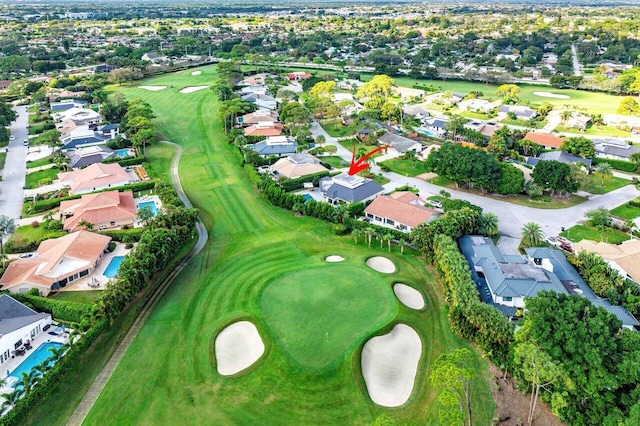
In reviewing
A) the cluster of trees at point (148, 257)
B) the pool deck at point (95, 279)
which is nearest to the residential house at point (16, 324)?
the cluster of trees at point (148, 257)

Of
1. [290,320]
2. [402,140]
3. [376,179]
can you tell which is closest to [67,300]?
[290,320]

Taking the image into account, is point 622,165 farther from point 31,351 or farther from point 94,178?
point 31,351

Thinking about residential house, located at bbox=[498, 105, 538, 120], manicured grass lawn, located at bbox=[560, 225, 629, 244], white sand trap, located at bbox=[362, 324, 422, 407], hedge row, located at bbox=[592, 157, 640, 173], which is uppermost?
white sand trap, located at bbox=[362, 324, 422, 407]

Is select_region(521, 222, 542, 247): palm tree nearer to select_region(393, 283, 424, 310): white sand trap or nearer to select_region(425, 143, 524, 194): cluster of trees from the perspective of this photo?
select_region(425, 143, 524, 194): cluster of trees

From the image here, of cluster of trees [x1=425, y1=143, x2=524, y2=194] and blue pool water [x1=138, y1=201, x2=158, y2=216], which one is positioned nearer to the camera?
blue pool water [x1=138, y1=201, x2=158, y2=216]

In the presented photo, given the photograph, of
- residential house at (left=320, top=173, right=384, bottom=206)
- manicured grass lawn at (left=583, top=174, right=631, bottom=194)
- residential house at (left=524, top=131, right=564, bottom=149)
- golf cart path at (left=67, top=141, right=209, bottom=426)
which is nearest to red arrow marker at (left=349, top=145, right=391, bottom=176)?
residential house at (left=320, top=173, right=384, bottom=206)

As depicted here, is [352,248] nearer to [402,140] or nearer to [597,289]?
[597,289]

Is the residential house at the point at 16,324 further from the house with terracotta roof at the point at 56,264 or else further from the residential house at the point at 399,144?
the residential house at the point at 399,144
